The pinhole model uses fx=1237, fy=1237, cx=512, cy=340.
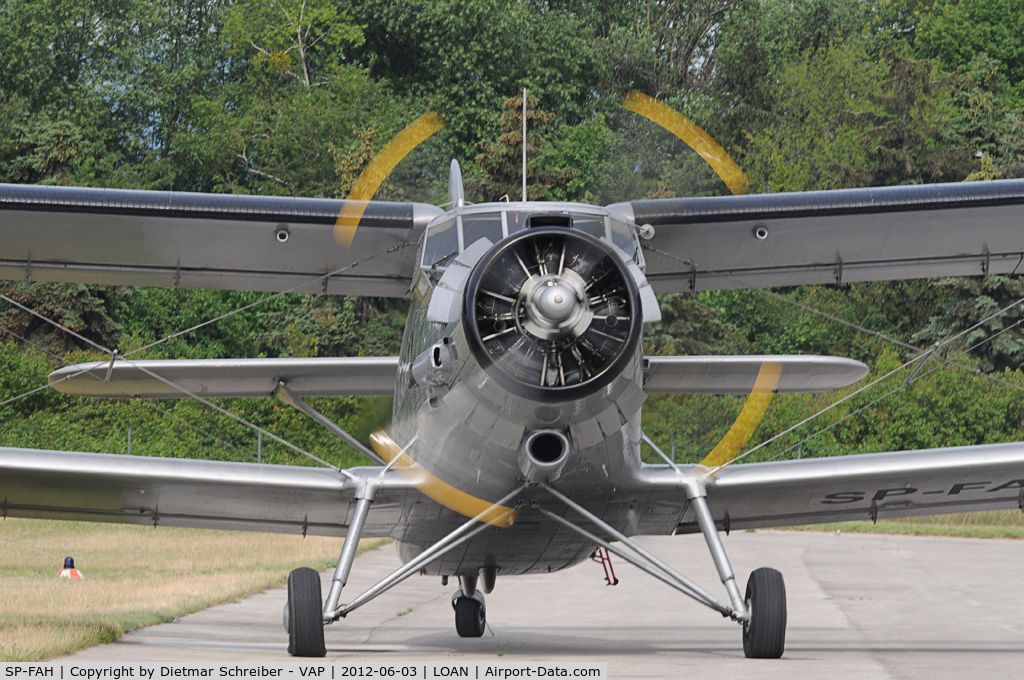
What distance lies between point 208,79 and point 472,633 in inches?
1607

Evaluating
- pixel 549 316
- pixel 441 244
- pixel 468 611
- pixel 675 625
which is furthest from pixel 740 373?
pixel 549 316

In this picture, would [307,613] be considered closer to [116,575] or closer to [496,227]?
[496,227]

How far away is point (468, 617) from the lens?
10.9 metres

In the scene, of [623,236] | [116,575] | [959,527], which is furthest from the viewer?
[959,527]

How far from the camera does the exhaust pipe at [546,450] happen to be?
740cm

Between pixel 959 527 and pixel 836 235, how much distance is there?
1857 centimetres

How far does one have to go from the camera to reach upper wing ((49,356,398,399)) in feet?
35.2

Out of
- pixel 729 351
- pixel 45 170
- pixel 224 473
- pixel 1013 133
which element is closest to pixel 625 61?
pixel 1013 133

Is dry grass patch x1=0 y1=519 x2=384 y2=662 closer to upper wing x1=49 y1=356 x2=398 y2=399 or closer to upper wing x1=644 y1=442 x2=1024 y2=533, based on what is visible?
upper wing x1=49 y1=356 x2=398 y2=399

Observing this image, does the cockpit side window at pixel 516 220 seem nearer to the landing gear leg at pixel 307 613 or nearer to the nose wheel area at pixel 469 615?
the landing gear leg at pixel 307 613

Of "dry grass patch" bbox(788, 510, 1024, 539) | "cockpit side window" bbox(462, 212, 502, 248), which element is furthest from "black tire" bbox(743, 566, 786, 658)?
"dry grass patch" bbox(788, 510, 1024, 539)

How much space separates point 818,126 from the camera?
138 ft

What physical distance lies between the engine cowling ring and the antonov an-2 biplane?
12mm

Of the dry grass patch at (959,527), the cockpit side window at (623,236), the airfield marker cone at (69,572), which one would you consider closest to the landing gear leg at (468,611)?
the cockpit side window at (623,236)
